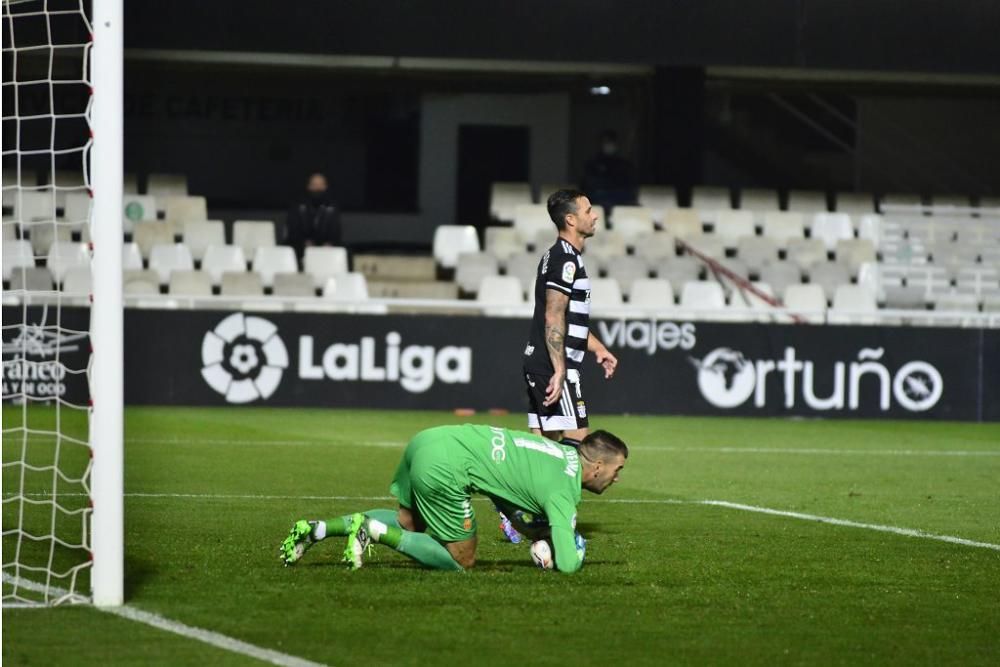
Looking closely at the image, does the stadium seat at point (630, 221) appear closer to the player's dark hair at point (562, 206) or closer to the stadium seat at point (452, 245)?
the stadium seat at point (452, 245)

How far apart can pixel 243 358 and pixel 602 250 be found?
531 centimetres

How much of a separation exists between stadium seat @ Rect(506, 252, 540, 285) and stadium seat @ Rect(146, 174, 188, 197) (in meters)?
4.72

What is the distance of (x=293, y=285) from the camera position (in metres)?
19.4

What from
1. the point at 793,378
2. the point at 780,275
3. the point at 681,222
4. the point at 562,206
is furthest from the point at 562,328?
the point at 681,222

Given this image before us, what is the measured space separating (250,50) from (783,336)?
25.1 feet

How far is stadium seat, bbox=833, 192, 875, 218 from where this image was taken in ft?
74.0

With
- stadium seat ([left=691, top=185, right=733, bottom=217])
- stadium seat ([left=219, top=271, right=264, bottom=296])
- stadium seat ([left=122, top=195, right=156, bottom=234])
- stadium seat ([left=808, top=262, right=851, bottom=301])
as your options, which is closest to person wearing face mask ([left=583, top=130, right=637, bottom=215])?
stadium seat ([left=691, top=185, right=733, bottom=217])

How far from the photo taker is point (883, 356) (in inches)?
717

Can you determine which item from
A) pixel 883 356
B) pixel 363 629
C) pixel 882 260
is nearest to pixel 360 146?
pixel 882 260

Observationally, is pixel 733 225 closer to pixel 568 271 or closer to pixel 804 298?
pixel 804 298

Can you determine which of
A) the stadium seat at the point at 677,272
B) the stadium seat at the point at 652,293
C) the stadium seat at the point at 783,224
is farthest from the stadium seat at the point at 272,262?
the stadium seat at the point at 783,224

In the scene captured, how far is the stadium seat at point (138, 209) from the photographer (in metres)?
20.8

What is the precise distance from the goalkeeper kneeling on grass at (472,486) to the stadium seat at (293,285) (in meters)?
12.4

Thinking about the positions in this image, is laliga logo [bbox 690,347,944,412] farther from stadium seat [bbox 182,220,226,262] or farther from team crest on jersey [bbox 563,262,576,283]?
team crest on jersey [bbox 563,262,576,283]
